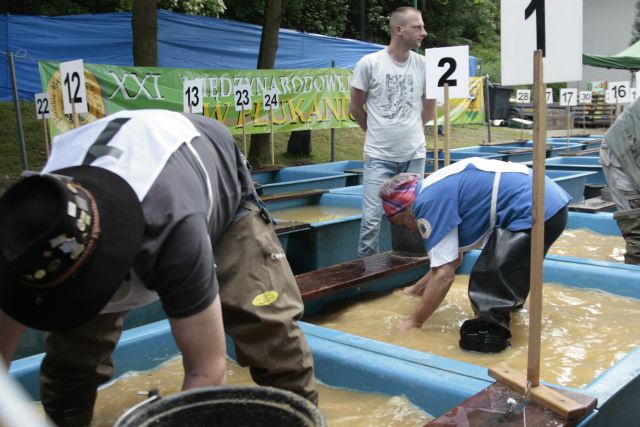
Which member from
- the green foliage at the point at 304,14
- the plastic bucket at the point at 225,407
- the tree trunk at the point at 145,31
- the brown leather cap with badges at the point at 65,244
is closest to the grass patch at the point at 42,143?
the tree trunk at the point at 145,31

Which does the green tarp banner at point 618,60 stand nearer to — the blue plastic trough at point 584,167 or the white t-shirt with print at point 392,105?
the blue plastic trough at point 584,167

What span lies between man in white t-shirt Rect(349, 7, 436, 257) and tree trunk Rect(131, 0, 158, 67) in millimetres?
4637

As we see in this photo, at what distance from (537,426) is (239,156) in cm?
118

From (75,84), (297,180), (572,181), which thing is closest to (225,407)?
(75,84)

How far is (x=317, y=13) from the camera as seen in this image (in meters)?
20.7

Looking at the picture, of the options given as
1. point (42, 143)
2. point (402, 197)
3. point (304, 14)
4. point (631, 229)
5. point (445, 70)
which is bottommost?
point (631, 229)

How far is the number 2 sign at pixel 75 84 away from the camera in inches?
207

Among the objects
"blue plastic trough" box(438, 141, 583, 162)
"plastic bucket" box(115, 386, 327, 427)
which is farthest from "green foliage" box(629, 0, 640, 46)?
"plastic bucket" box(115, 386, 327, 427)

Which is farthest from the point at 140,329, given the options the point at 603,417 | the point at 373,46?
the point at 373,46

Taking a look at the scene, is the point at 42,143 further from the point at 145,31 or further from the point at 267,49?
the point at 267,49

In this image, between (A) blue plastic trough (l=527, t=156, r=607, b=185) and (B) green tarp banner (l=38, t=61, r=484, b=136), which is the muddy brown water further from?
(B) green tarp banner (l=38, t=61, r=484, b=136)

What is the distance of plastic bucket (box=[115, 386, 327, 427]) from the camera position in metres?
1.21

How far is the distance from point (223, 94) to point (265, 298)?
7499mm

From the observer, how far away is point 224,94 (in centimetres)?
900
